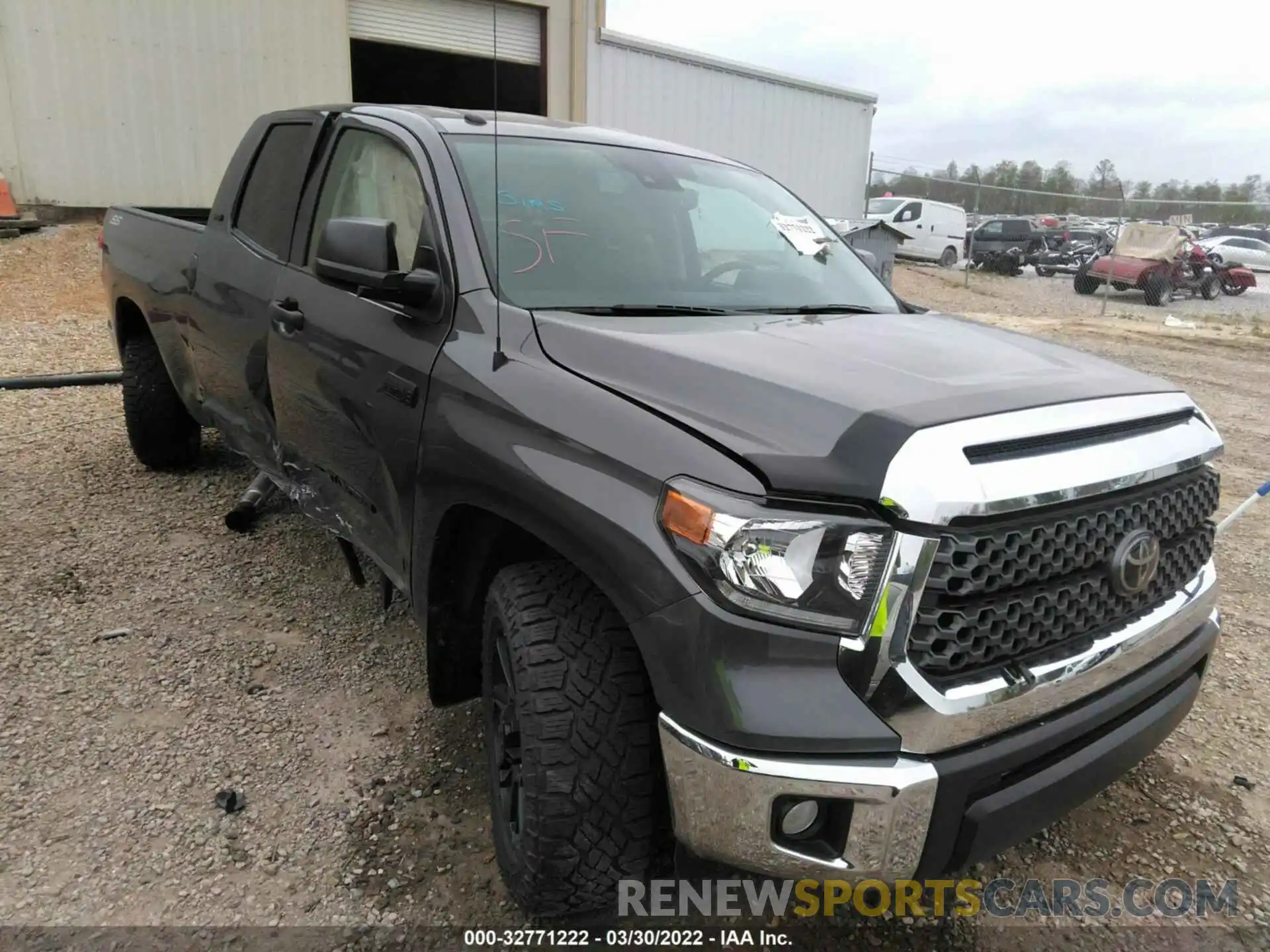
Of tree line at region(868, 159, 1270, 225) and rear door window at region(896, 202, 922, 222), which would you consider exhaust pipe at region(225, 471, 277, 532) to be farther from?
rear door window at region(896, 202, 922, 222)

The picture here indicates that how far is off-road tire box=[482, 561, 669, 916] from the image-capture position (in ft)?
5.92

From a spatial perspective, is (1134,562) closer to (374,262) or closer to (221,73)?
(374,262)

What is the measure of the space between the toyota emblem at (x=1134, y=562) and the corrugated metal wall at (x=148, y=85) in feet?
42.6

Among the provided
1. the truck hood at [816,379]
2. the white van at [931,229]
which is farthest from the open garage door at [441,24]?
the white van at [931,229]

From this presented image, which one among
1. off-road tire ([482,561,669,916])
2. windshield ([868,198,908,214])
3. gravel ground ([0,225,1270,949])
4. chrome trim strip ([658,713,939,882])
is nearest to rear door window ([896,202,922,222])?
windshield ([868,198,908,214])

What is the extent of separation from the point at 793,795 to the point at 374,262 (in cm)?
164

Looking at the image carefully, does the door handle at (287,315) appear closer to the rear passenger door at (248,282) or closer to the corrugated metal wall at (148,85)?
the rear passenger door at (248,282)

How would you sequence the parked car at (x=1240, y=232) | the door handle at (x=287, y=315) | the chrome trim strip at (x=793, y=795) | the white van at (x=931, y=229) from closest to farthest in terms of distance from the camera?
the chrome trim strip at (x=793, y=795), the door handle at (x=287, y=315), the white van at (x=931, y=229), the parked car at (x=1240, y=232)

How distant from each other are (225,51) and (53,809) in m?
12.2

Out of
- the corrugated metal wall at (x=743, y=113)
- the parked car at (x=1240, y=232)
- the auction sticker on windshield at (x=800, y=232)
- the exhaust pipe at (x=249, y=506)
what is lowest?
the exhaust pipe at (x=249, y=506)

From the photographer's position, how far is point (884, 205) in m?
27.7

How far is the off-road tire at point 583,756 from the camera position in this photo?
1.80 metres

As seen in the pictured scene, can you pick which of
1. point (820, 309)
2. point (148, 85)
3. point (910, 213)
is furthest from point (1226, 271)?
point (820, 309)

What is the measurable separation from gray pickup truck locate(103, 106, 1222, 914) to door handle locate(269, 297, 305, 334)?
0.37ft
